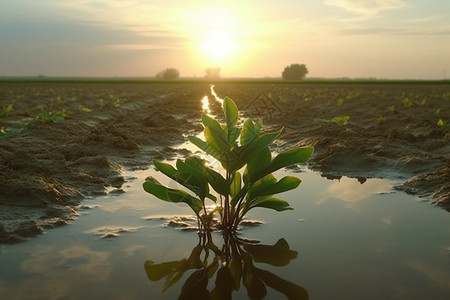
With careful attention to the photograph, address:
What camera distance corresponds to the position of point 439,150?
22.3 ft

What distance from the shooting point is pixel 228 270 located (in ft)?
8.12

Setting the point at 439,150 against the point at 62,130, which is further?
the point at 62,130

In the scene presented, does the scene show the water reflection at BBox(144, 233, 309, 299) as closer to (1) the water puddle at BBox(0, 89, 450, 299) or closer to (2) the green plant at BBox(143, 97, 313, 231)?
(1) the water puddle at BBox(0, 89, 450, 299)

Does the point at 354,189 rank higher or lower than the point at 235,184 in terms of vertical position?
lower

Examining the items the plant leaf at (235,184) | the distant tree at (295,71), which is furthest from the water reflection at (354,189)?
the distant tree at (295,71)

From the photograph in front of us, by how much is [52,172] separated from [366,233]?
3026 mm

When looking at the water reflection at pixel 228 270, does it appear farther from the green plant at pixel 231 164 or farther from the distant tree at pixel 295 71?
the distant tree at pixel 295 71

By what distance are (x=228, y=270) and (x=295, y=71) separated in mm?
84977

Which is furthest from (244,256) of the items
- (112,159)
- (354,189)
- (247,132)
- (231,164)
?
(112,159)

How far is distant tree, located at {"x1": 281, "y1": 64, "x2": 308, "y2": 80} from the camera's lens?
84750mm

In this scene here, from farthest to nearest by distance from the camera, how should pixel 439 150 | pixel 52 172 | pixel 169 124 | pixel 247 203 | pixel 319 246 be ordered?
pixel 169 124 < pixel 439 150 < pixel 52 172 < pixel 247 203 < pixel 319 246

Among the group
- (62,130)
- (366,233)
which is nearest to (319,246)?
(366,233)

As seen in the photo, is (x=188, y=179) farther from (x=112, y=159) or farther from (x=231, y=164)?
(x=112, y=159)

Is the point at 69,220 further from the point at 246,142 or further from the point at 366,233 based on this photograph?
the point at 366,233
